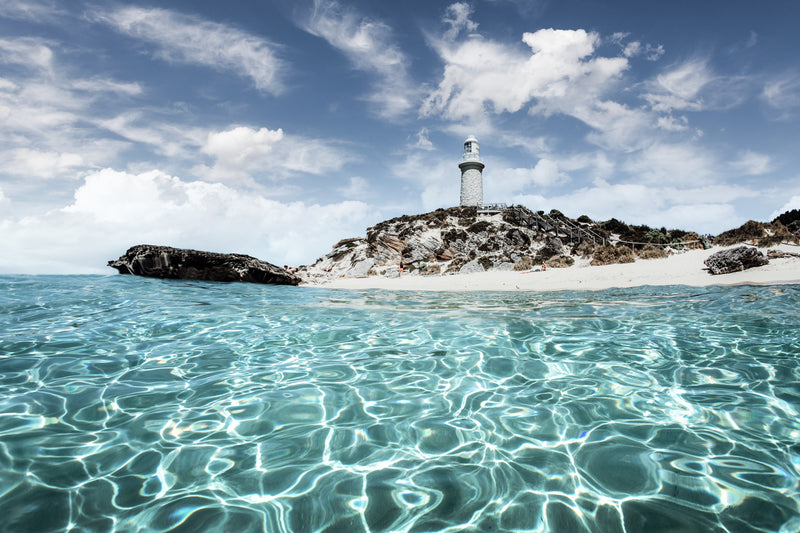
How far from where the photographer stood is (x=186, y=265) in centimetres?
1573

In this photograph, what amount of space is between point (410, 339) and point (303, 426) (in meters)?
2.79

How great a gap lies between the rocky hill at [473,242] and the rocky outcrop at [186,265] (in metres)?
13.4

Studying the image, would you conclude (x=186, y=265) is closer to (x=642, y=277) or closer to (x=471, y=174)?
(x=642, y=277)

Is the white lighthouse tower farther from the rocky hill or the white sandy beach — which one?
the white sandy beach

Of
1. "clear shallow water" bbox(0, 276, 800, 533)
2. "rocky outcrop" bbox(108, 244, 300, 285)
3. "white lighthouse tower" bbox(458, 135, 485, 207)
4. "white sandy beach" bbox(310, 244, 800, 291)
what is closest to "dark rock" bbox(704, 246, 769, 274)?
"white sandy beach" bbox(310, 244, 800, 291)

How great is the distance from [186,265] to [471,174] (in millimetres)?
46933

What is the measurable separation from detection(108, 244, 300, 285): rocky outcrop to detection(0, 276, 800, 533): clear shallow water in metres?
9.98

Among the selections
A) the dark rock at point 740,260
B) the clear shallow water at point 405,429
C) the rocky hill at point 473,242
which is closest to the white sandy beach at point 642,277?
the dark rock at point 740,260

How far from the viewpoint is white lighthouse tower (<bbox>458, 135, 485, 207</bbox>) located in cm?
5559

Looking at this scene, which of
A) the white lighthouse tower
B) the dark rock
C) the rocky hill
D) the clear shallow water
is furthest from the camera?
the white lighthouse tower

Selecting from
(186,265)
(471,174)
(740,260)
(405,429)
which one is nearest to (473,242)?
(471,174)

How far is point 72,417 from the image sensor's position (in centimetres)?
328

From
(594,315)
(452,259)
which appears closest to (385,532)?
(594,315)

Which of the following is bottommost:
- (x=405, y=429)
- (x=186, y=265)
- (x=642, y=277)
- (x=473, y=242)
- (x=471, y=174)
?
(x=405, y=429)
